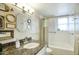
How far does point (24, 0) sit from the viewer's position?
1.49 metres

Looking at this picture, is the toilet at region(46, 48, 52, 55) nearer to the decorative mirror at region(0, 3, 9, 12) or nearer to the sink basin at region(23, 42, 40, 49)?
the sink basin at region(23, 42, 40, 49)

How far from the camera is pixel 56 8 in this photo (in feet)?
4.94

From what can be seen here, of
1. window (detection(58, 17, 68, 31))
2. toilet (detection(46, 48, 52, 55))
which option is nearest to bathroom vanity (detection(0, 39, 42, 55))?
toilet (detection(46, 48, 52, 55))

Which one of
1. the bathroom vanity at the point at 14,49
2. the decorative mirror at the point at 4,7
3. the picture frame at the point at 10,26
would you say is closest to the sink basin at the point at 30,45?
the bathroom vanity at the point at 14,49

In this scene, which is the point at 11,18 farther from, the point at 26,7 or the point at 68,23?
the point at 68,23

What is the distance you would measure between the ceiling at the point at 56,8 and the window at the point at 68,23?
0.07 metres

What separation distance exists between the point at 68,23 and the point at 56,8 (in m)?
0.25

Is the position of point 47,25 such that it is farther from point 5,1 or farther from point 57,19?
point 5,1

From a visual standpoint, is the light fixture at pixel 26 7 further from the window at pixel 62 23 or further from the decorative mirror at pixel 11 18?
the window at pixel 62 23

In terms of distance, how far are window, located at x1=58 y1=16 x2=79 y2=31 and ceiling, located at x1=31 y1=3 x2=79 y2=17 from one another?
0.07 metres

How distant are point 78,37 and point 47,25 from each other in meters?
0.43

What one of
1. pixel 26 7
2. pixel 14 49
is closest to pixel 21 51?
pixel 14 49

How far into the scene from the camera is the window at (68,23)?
58.6 inches
